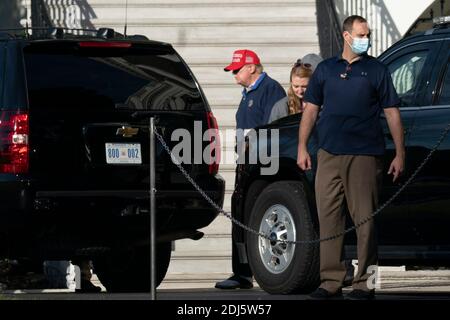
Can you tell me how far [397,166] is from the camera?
1165 cm

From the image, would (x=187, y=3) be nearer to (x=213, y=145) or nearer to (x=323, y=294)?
(x=213, y=145)

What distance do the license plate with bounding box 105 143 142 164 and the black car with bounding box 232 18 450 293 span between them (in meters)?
1.08

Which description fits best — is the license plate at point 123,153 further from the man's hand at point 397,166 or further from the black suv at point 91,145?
the man's hand at point 397,166

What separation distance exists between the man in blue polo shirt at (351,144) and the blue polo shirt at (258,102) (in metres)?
2.80

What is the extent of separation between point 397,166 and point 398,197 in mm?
381

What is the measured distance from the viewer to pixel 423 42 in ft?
40.8

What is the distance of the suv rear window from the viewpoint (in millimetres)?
12523

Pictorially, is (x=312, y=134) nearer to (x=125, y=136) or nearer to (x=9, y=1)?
(x=125, y=136)

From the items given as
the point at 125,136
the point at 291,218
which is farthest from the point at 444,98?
the point at 125,136

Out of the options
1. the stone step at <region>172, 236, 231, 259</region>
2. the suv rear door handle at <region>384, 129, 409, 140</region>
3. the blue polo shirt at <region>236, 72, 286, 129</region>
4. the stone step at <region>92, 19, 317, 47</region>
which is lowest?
the stone step at <region>172, 236, 231, 259</region>

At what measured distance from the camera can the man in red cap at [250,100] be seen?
14766mm

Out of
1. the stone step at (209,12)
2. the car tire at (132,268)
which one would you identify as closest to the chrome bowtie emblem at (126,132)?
the car tire at (132,268)

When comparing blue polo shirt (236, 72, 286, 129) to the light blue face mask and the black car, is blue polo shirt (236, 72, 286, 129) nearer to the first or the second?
the black car

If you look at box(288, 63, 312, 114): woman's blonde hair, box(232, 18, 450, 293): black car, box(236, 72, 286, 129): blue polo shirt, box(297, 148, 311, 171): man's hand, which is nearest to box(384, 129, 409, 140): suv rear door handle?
box(232, 18, 450, 293): black car
